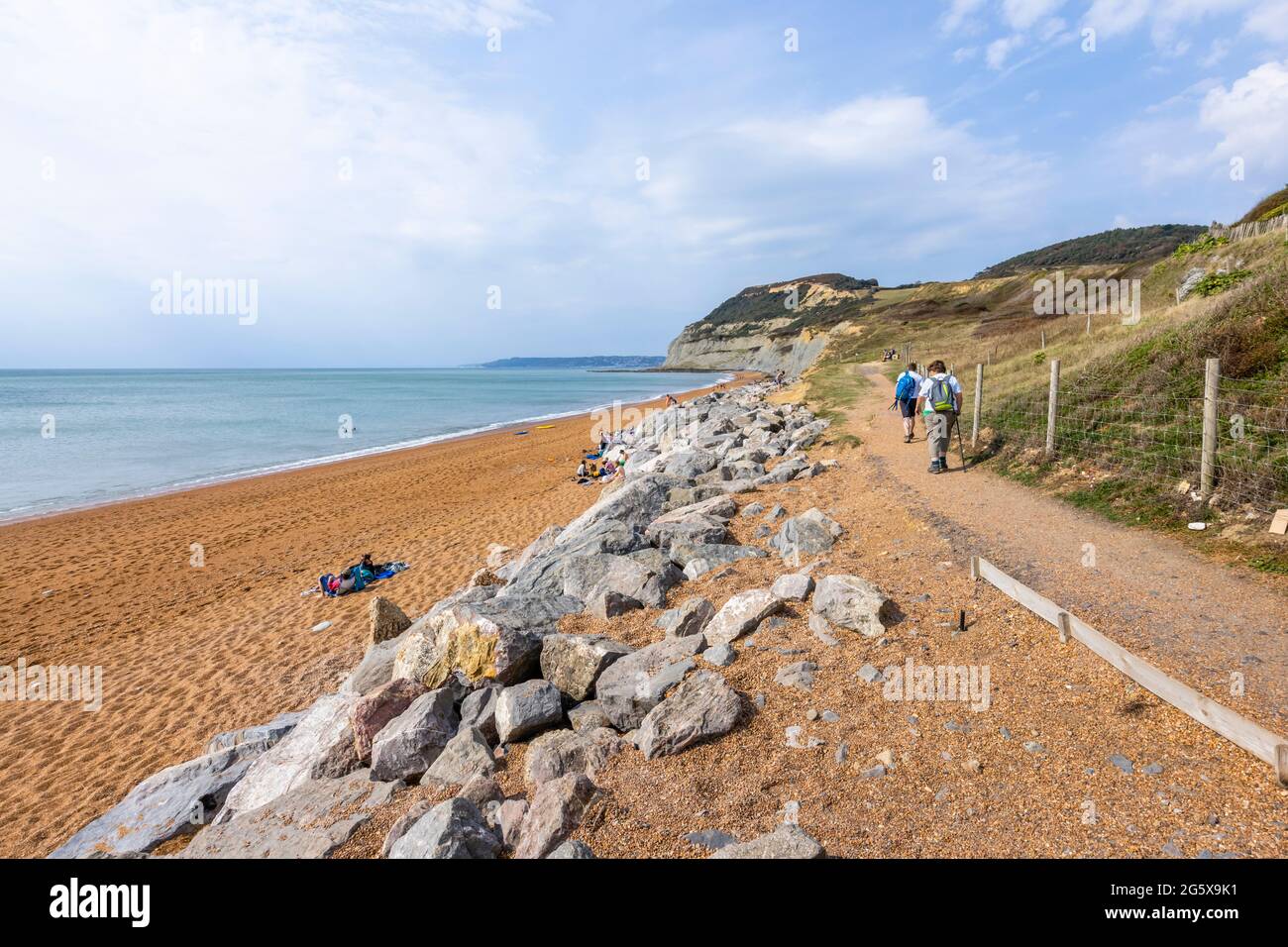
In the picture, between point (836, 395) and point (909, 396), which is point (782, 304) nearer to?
point (836, 395)

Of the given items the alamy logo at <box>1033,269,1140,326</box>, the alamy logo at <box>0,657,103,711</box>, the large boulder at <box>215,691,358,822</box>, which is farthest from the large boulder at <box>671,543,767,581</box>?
the alamy logo at <box>1033,269,1140,326</box>

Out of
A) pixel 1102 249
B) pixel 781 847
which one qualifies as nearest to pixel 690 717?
pixel 781 847

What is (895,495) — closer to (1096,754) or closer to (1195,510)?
(1195,510)

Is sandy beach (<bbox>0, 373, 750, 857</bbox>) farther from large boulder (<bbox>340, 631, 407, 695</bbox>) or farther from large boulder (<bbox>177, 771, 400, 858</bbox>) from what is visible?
large boulder (<bbox>177, 771, 400, 858</bbox>)

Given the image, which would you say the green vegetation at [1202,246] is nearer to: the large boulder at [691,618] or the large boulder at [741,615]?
the large boulder at [741,615]

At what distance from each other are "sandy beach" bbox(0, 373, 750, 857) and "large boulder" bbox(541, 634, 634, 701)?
14.4ft

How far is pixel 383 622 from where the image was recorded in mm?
8281

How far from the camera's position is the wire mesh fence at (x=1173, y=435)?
7602mm

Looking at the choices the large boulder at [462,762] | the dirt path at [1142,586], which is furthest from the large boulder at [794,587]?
the large boulder at [462,762]

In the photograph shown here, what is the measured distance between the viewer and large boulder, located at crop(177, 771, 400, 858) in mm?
4039

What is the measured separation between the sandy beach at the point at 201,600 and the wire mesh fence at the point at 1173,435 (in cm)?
1075

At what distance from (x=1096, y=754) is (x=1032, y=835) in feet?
3.12
